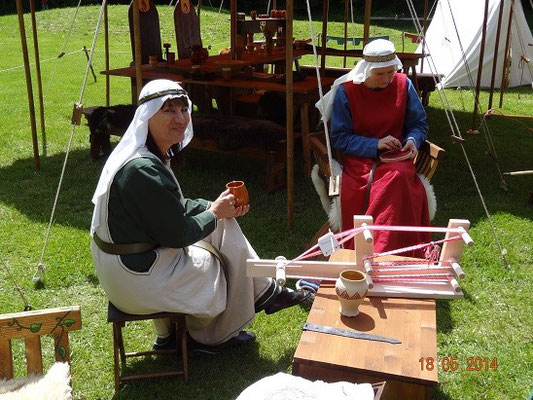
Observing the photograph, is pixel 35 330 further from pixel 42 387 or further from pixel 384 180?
pixel 384 180

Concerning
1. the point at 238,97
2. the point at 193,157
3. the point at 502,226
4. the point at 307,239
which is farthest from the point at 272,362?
the point at 238,97

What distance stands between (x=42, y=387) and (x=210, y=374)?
1004 millimetres

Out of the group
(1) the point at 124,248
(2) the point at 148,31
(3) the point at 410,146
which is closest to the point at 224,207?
(1) the point at 124,248

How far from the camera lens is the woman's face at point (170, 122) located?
7.75ft

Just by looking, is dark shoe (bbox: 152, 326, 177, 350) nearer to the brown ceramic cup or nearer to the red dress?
the brown ceramic cup

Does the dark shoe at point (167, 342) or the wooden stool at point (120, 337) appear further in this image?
the dark shoe at point (167, 342)

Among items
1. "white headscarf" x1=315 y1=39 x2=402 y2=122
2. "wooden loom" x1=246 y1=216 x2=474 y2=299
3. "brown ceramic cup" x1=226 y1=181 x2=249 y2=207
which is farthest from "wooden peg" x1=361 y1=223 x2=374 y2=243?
"white headscarf" x1=315 y1=39 x2=402 y2=122

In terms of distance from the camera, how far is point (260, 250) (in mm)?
3961

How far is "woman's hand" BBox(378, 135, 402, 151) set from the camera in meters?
3.40

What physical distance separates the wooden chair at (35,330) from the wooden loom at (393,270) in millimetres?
781

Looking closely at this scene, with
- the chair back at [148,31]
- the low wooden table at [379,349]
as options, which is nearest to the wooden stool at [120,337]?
the low wooden table at [379,349]

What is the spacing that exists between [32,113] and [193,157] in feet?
5.35

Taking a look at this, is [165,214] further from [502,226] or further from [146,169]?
[502,226]

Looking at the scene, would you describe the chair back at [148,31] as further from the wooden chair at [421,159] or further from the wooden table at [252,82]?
the wooden chair at [421,159]
